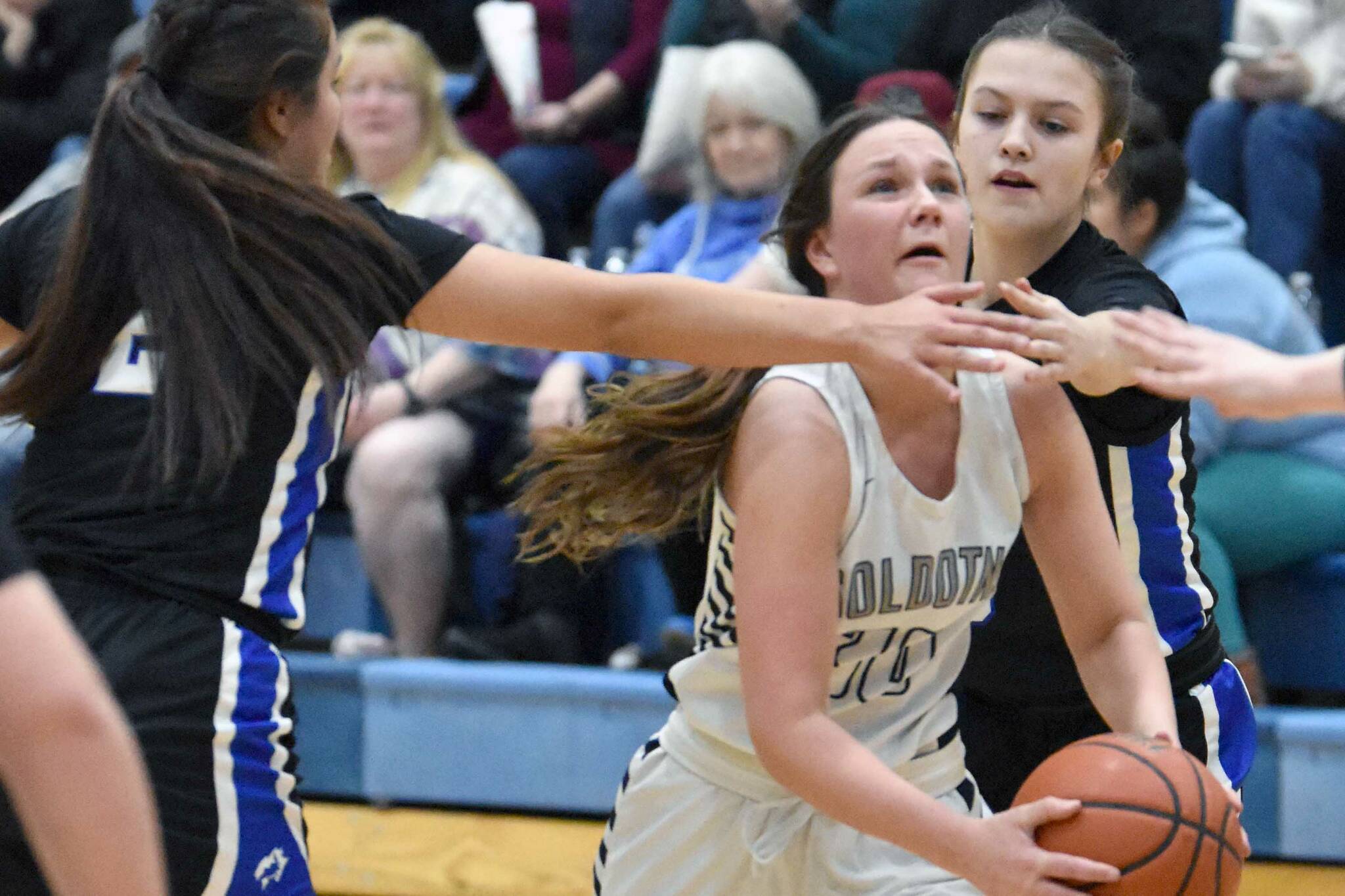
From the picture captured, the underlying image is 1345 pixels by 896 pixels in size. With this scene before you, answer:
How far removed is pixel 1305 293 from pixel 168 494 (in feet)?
10.7

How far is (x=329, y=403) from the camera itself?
221cm

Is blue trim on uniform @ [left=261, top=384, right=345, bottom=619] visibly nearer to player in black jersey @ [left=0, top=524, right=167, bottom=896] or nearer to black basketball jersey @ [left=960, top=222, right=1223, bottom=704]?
player in black jersey @ [left=0, top=524, right=167, bottom=896]

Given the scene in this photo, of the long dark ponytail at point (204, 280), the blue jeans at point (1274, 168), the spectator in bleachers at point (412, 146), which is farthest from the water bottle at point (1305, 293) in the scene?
the long dark ponytail at point (204, 280)

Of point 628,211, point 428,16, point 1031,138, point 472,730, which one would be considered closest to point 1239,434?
point 1031,138

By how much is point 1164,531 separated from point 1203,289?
4.58 feet

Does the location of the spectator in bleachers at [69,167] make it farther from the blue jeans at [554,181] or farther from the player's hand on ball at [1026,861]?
the player's hand on ball at [1026,861]

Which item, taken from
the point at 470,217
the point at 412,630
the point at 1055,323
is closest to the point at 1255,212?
the point at 470,217

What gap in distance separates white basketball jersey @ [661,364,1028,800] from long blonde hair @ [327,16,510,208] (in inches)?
106

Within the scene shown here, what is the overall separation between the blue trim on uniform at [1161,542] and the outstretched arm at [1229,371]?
586 mm

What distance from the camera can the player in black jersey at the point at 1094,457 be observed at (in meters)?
2.80

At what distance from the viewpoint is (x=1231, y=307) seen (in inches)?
159

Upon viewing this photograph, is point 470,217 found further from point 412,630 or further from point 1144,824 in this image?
point 1144,824

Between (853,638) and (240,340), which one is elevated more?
(240,340)

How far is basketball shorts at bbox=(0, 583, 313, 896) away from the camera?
214 centimetres
